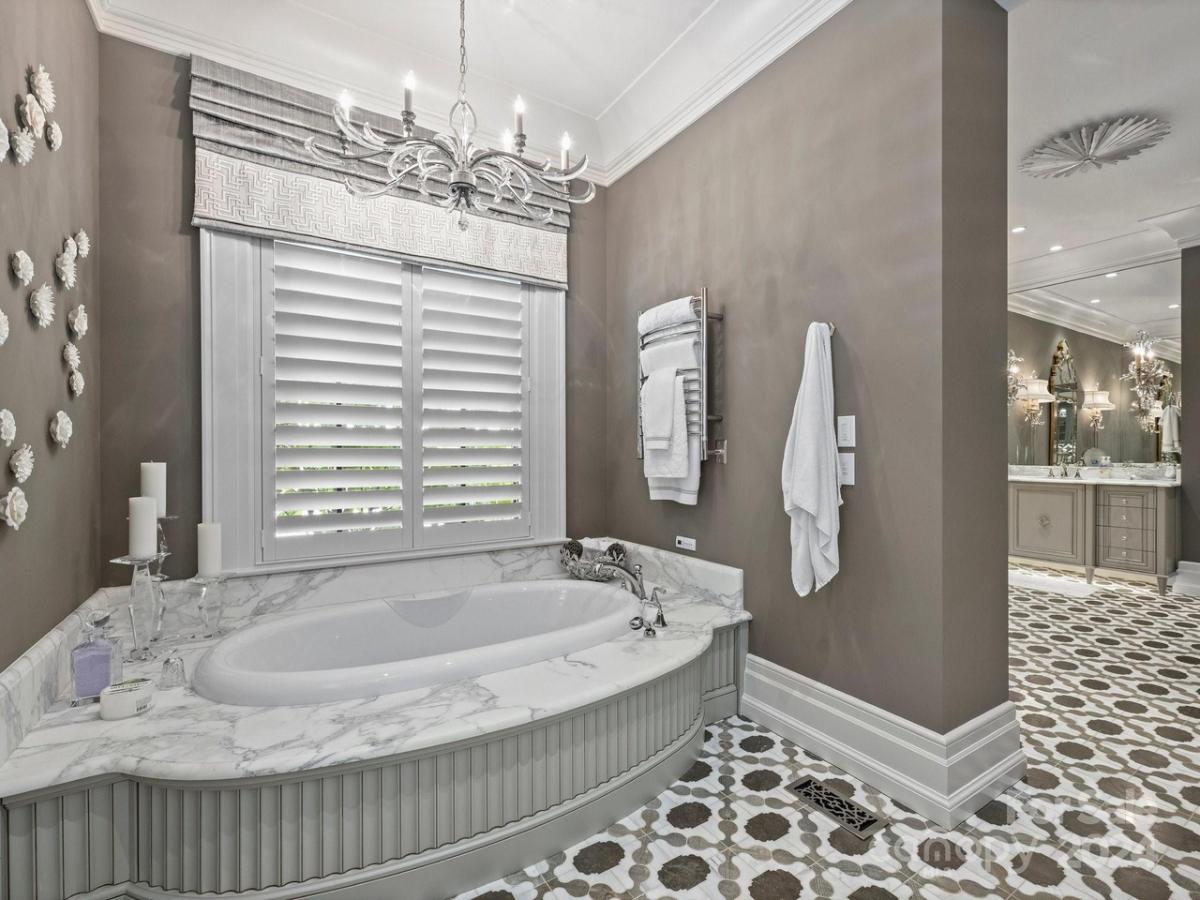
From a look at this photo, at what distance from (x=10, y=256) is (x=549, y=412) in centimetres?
215

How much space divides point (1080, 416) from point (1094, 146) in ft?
13.1

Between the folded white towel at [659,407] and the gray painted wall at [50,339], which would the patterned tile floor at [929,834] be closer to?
the folded white towel at [659,407]

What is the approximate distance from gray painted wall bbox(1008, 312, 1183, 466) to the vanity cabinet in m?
0.88

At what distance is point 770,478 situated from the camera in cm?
240

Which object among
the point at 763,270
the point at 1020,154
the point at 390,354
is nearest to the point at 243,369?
the point at 390,354

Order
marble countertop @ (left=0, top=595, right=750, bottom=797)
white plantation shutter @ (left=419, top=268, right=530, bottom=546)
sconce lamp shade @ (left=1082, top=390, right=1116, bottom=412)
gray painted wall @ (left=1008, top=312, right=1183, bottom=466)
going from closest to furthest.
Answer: marble countertop @ (left=0, top=595, right=750, bottom=797)
white plantation shutter @ (left=419, top=268, right=530, bottom=546)
gray painted wall @ (left=1008, top=312, right=1183, bottom=466)
sconce lamp shade @ (left=1082, top=390, right=1116, bottom=412)

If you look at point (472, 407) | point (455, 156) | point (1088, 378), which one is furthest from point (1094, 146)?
point (1088, 378)

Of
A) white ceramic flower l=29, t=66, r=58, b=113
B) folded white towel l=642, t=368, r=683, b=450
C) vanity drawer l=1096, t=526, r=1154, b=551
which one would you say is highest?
white ceramic flower l=29, t=66, r=58, b=113

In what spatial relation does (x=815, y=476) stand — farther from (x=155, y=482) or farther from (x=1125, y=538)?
(x=1125, y=538)

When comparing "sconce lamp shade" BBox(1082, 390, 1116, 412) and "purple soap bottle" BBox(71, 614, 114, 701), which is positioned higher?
"sconce lamp shade" BBox(1082, 390, 1116, 412)

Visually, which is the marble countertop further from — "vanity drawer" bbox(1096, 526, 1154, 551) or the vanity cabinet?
"vanity drawer" bbox(1096, 526, 1154, 551)

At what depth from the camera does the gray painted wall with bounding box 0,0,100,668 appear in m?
1.41

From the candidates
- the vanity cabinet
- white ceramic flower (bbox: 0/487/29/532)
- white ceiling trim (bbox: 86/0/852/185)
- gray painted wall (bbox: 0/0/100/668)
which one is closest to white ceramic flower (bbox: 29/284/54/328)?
gray painted wall (bbox: 0/0/100/668)

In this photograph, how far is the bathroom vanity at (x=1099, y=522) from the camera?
14.9ft
